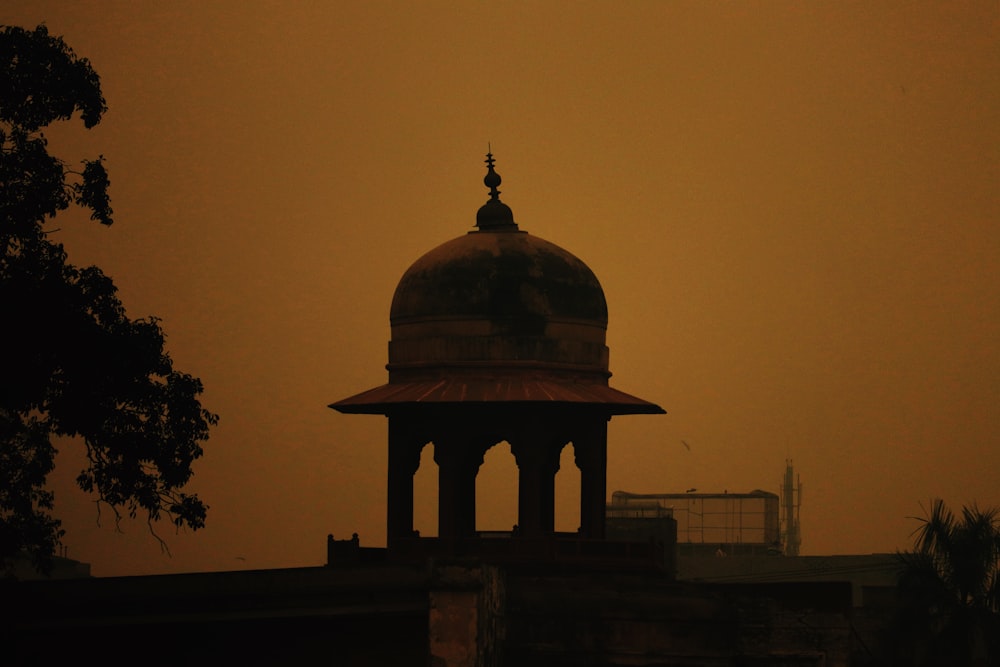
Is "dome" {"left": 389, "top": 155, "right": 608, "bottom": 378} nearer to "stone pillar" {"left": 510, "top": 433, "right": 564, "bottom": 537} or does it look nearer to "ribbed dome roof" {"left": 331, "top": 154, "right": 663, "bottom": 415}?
"ribbed dome roof" {"left": 331, "top": 154, "right": 663, "bottom": 415}

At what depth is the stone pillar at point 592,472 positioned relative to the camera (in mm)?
32719

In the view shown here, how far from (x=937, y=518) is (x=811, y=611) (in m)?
11.4

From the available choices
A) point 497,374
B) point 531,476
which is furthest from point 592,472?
point 497,374

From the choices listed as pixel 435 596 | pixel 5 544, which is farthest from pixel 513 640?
pixel 5 544

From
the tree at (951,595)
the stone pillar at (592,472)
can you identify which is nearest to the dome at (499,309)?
the stone pillar at (592,472)

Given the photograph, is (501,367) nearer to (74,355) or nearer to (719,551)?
(74,355)

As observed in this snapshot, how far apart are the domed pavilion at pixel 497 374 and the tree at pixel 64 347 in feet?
19.3

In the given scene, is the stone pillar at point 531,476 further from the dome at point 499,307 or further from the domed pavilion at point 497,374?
the dome at point 499,307

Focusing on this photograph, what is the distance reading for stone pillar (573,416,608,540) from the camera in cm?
3272

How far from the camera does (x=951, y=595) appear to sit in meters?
39.8

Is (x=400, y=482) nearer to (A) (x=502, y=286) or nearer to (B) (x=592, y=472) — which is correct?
(B) (x=592, y=472)

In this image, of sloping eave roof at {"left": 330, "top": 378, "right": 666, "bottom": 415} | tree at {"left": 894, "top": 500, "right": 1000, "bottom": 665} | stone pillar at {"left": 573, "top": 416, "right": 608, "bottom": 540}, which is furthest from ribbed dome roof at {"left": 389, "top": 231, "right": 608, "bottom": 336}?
tree at {"left": 894, "top": 500, "right": 1000, "bottom": 665}

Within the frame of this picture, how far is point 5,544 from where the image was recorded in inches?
987

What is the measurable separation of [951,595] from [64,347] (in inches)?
814
